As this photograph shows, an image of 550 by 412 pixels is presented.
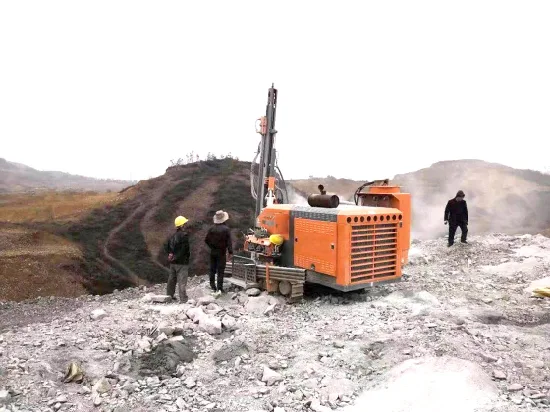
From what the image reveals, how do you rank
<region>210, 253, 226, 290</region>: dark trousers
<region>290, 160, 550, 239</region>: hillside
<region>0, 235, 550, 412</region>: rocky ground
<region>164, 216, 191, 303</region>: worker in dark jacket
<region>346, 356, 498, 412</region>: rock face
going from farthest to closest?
<region>290, 160, 550, 239</region>: hillside → <region>210, 253, 226, 290</region>: dark trousers → <region>164, 216, 191, 303</region>: worker in dark jacket → <region>0, 235, 550, 412</region>: rocky ground → <region>346, 356, 498, 412</region>: rock face

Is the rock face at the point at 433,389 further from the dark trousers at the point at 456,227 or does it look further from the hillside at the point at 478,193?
the hillside at the point at 478,193

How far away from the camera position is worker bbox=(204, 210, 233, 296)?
8625 mm

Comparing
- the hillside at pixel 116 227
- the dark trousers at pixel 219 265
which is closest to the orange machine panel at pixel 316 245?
the dark trousers at pixel 219 265

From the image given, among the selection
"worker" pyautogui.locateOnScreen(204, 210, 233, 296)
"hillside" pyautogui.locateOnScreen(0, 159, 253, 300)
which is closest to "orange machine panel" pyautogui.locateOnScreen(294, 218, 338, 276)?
"worker" pyautogui.locateOnScreen(204, 210, 233, 296)

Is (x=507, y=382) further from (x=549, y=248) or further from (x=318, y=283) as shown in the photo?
(x=549, y=248)

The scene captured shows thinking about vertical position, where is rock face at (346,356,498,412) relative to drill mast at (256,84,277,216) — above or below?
below

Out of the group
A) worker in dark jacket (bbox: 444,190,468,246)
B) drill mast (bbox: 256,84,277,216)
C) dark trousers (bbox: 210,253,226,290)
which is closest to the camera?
dark trousers (bbox: 210,253,226,290)

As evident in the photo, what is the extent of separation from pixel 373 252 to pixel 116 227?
14606mm

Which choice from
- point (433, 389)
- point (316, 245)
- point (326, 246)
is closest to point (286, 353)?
point (433, 389)

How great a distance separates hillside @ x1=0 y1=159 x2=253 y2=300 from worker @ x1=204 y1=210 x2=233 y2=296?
6.84 meters

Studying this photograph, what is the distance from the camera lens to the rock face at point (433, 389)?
15.0 ft

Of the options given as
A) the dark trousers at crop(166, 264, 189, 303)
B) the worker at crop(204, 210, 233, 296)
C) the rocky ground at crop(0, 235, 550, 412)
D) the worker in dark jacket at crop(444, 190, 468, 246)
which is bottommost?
the rocky ground at crop(0, 235, 550, 412)

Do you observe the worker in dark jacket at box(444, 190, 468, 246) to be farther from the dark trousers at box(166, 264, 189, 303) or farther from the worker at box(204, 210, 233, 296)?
the dark trousers at box(166, 264, 189, 303)

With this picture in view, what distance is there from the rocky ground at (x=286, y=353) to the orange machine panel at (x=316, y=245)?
68cm
